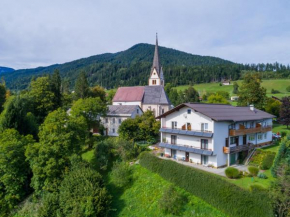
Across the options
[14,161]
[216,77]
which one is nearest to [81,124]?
[14,161]

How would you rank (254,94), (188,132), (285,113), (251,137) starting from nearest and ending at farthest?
1. (188,132)
2. (251,137)
3. (285,113)
4. (254,94)

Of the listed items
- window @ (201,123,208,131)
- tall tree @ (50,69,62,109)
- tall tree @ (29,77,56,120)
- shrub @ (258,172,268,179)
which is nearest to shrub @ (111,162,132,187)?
window @ (201,123,208,131)

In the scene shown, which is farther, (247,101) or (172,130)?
(247,101)

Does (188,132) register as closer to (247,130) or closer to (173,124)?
(173,124)

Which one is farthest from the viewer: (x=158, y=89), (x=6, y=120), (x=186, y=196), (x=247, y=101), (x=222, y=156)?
(x=158, y=89)

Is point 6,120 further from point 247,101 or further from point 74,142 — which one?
point 247,101

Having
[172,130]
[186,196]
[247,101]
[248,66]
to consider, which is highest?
[248,66]

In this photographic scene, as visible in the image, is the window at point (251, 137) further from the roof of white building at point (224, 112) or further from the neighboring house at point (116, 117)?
the neighboring house at point (116, 117)

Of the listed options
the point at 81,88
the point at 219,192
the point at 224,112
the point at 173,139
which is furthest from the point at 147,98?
the point at 219,192
